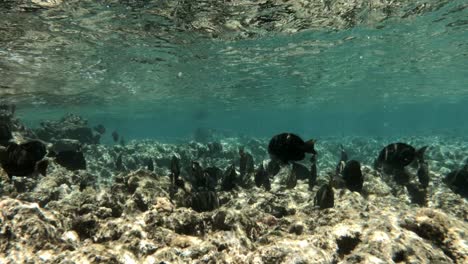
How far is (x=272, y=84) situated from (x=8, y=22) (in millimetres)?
26028

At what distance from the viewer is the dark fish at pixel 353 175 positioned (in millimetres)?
6793

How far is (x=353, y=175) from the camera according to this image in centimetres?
686

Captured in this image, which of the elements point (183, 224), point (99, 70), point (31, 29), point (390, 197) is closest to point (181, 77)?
point (99, 70)

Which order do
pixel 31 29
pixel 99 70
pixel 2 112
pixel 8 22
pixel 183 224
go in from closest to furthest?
pixel 183 224, pixel 8 22, pixel 31 29, pixel 2 112, pixel 99 70

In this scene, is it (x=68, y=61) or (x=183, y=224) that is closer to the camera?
(x=183, y=224)

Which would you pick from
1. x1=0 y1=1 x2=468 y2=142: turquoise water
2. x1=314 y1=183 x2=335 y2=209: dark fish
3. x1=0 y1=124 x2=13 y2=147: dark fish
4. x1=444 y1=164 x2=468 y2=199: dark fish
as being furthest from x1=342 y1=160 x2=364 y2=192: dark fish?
x1=0 y1=1 x2=468 y2=142: turquoise water

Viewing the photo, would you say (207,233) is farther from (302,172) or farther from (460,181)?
(460,181)

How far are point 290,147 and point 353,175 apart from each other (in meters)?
1.99

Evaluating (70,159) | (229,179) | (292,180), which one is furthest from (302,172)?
(70,159)

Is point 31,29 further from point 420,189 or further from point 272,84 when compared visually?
point 272,84

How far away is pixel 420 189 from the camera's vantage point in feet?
31.5

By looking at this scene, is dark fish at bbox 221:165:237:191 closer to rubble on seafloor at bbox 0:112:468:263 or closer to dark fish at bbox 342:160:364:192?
rubble on seafloor at bbox 0:112:468:263

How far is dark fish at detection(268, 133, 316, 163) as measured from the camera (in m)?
5.50

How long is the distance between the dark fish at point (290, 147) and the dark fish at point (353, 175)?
1.65 meters
